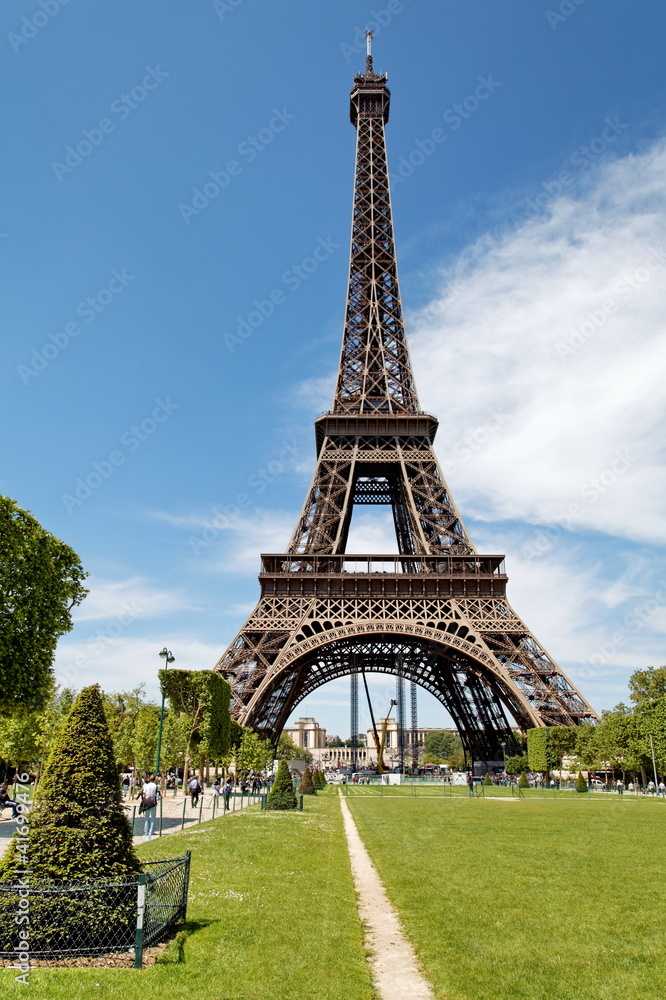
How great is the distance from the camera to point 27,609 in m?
20.8

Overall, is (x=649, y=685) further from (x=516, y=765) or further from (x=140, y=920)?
(x=140, y=920)

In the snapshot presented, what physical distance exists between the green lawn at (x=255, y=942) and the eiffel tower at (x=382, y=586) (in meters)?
31.1

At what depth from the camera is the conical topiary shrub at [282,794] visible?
107ft

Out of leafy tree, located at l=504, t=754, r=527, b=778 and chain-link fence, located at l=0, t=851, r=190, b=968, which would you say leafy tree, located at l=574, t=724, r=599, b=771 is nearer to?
leafy tree, located at l=504, t=754, r=527, b=778

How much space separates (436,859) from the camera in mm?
17578

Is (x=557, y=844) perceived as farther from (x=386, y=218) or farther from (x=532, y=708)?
(x=386, y=218)

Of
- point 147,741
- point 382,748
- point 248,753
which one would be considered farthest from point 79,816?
point 382,748

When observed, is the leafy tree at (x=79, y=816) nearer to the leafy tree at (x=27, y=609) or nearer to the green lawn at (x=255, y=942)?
the green lawn at (x=255, y=942)

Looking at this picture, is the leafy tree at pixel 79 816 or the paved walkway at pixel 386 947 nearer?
the paved walkway at pixel 386 947

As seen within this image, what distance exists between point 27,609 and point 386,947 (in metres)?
14.8

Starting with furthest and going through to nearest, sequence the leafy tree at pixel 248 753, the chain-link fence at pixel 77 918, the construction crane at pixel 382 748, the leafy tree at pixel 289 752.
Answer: the leafy tree at pixel 289 752, the construction crane at pixel 382 748, the leafy tree at pixel 248 753, the chain-link fence at pixel 77 918

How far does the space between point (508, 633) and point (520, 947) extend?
42.6 m

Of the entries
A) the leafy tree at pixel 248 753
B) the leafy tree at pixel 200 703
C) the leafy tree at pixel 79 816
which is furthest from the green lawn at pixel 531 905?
the leafy tree at pixel 248 753

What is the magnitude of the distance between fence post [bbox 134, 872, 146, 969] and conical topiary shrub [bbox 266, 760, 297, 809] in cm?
2493
